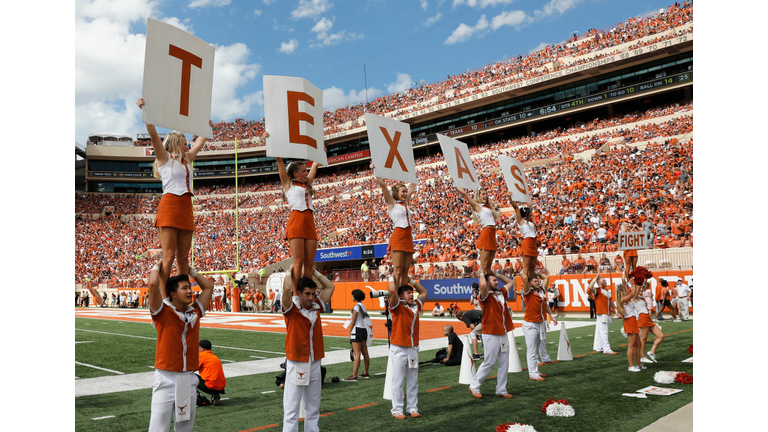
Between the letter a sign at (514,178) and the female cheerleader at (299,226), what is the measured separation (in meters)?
5.28

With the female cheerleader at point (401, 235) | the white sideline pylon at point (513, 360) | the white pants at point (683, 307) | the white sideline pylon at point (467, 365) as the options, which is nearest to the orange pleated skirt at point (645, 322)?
the white sideline pylon at point (513, 360)

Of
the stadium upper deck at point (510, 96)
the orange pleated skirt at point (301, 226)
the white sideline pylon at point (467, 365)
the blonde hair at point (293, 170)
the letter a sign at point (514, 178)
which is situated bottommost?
the white sideline pylon at point (467, 365)

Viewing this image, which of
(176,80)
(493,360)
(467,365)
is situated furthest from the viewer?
(467,365)

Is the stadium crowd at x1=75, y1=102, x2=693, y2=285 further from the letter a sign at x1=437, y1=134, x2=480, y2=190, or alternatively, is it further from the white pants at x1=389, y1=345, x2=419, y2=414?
the white pants at x1=389, y1=345, x2=419, y2=414

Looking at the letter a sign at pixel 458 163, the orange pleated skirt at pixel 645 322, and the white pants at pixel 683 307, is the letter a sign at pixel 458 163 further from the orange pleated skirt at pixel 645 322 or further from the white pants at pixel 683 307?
the white pants at pixel 683 307

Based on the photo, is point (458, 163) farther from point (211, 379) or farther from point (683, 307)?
point (683, 307)

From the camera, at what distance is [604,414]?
6.19 m

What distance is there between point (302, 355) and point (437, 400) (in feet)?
9.97

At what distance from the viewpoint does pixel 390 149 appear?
7520 millimetres

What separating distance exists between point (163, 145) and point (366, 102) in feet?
171

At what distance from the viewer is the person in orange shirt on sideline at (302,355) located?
16.0ft

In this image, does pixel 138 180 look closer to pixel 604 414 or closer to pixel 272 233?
pixel 272 233

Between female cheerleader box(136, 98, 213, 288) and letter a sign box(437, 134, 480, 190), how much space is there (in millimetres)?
4594

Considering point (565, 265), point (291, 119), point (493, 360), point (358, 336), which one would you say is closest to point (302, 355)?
point (291, 119)
